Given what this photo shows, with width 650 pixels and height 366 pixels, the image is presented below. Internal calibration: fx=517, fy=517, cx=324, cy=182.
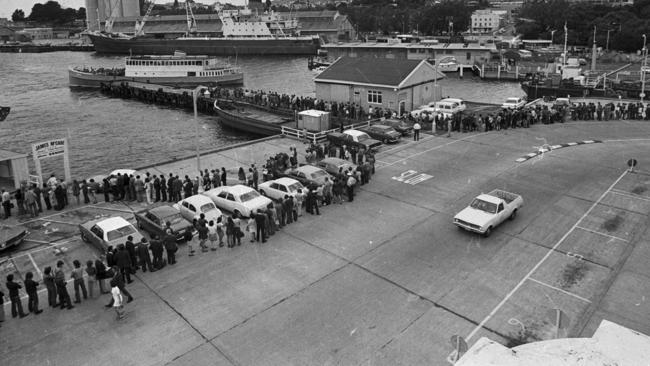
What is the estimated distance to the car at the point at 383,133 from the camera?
32406 mm

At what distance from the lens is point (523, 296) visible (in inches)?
578

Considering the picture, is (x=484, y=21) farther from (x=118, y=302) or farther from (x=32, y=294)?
(x=32, y=294)

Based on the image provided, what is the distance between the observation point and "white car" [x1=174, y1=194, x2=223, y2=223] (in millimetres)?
19812

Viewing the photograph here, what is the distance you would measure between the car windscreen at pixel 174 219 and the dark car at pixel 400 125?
18929mm

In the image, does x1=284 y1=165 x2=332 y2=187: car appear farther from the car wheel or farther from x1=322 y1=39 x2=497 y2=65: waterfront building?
x1=322 y1=39 x2=497 y2=65: waterfront building

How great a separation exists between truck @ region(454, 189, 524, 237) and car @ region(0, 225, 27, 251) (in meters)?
15.8

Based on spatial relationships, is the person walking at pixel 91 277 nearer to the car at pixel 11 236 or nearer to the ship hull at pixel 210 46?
the car at pixel 11 236

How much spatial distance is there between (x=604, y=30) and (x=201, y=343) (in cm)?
12374

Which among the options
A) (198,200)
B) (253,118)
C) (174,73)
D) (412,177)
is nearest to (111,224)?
(198,200)

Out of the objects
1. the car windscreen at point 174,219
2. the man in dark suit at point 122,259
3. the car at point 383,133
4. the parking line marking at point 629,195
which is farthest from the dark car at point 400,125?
the man in dark suit at point 122,259

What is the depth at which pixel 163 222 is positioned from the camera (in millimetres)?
18703

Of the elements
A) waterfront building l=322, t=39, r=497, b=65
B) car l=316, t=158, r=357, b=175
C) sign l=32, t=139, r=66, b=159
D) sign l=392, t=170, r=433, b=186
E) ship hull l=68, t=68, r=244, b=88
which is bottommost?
sign l=392, t=170, r=433, b=186

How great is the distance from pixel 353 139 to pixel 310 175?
26.0ft

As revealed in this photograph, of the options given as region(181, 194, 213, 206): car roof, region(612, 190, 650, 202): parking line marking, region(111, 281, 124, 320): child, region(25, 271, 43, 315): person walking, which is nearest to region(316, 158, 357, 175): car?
region(181, 194, 213, 206): car roof
